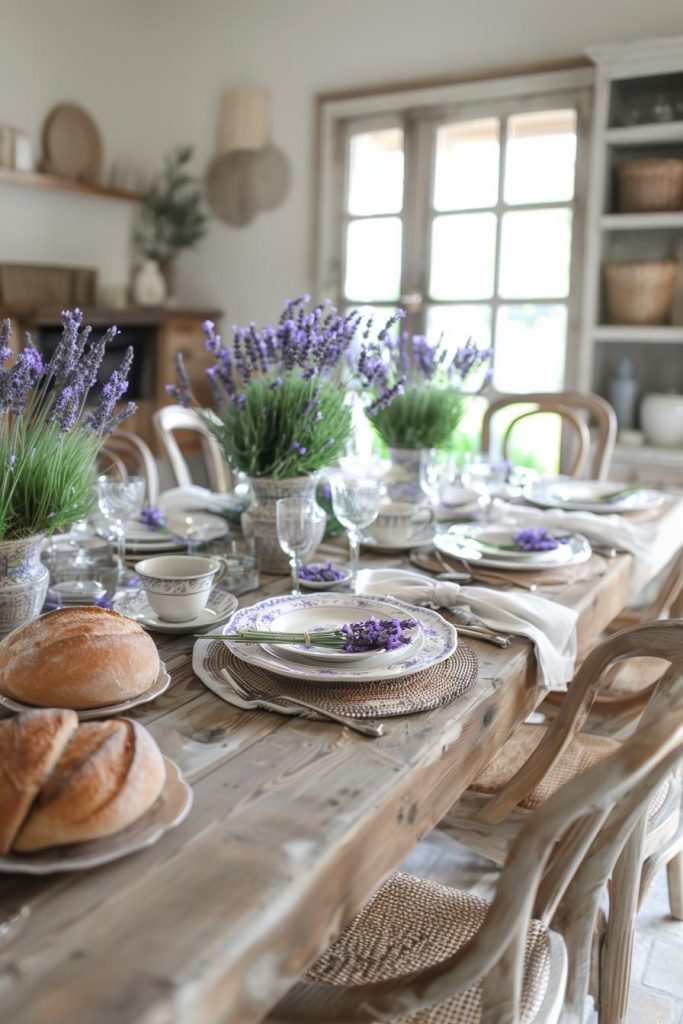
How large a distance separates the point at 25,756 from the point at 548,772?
89cm

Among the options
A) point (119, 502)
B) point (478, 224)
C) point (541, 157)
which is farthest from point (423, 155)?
point (119, 502)

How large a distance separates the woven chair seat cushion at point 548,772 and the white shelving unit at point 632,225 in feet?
7.07

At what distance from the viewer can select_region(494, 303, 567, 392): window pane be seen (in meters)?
4.08

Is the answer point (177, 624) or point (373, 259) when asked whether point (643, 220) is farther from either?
point (177, 624)

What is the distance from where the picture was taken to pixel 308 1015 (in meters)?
0.93

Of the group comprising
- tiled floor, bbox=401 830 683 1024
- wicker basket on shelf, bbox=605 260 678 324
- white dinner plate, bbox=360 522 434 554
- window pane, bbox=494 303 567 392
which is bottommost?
tiled floor, bbox=401 830 683 1024

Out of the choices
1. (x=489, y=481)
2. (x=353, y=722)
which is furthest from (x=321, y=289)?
(x=353, y=722)

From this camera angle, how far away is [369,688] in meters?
1.09

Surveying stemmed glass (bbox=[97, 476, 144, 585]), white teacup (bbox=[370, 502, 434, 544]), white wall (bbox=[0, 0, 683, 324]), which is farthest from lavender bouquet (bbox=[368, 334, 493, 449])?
white wall (bbox=[0, 0, 683, 324])

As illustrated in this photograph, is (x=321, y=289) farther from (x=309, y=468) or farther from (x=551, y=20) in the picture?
(x=309, y=468)

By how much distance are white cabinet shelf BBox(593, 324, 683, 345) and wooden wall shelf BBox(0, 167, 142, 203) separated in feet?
8.21

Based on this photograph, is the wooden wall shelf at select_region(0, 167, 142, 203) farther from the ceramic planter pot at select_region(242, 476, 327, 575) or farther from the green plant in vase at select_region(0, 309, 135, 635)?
the green plant in vase at select_region(0, 309, 135, 635)

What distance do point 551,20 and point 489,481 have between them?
8.10ft

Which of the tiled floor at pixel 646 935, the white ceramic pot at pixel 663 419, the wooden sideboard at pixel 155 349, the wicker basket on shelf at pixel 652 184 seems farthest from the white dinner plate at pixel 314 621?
the wooden sideboard at pixel 155 349
